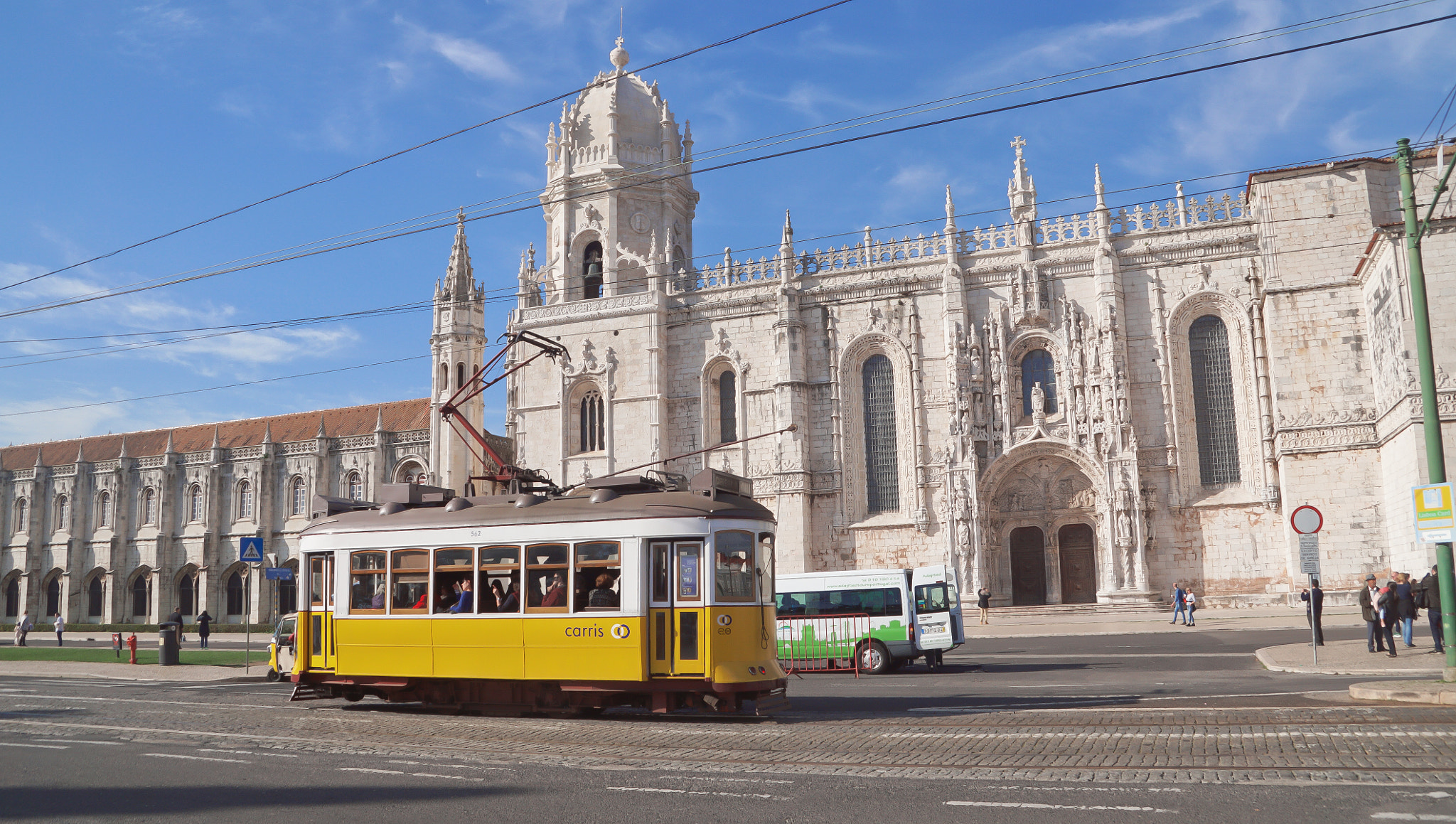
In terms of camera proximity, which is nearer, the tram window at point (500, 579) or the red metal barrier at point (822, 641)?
the tram window at point (500, 579)

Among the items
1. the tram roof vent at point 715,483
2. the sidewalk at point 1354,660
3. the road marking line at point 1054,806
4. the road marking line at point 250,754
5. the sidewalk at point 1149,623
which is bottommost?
the sidewalk at point 1149,623

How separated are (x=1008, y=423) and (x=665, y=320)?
547 inches

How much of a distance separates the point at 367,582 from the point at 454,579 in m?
1.45

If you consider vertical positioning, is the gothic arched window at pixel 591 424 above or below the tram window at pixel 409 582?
above

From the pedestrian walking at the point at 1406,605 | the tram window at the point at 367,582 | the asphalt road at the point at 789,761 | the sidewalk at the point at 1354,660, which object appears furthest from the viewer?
the pedestrian walking at the point at 1406,605

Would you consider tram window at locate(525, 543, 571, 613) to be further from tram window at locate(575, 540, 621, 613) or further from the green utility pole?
the green utility pole

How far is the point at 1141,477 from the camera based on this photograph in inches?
1383

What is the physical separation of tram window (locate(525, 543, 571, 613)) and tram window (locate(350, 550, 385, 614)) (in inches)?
92.1

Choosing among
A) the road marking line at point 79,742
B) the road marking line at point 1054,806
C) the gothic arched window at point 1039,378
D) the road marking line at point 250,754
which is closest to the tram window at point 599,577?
the road marking line at point 250,754

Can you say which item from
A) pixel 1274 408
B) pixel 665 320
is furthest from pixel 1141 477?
pixel 665 320

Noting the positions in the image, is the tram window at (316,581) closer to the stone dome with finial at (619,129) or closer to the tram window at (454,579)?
the tram window at (454,579)

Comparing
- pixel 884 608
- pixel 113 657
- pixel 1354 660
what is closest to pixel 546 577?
pixel 884 608

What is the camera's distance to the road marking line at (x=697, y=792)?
25.2 ft

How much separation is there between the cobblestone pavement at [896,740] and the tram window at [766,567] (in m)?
1.55
